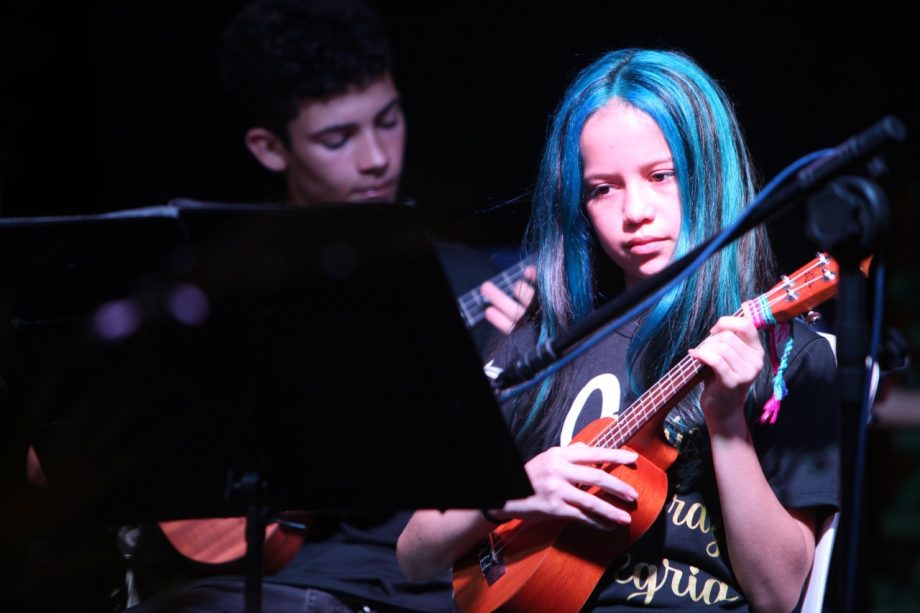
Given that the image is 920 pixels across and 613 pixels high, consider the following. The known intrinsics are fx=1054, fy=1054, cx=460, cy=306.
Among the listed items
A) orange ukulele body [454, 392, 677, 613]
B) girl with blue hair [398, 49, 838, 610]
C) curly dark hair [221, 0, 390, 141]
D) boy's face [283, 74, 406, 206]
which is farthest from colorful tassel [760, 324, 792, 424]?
curly dark hair [221, 0, 390, 141]

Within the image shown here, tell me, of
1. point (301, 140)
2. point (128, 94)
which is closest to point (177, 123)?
point (128, 94)

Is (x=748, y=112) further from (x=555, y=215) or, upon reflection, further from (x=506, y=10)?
(x=555, y=215)

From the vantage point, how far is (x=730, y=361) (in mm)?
1438

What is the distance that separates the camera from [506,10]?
2.94m

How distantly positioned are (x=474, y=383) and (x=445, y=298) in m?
0.12

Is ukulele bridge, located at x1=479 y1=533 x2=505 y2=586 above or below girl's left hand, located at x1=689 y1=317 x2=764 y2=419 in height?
below

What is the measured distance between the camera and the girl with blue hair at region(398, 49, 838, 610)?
151cm

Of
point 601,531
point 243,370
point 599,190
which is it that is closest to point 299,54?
point 599,190

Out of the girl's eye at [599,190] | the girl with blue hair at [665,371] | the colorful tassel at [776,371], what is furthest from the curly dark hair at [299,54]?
the colorful tassel at [776,371]

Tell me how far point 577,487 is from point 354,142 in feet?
5.21

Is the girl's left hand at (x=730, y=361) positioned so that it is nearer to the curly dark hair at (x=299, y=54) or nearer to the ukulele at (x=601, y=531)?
the ukulele at (x=601, y=531)

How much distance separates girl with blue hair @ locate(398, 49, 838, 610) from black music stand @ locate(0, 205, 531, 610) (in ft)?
0.79

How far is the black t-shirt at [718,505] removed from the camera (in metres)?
1.55

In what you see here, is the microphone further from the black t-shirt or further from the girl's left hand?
the black t-shirt
